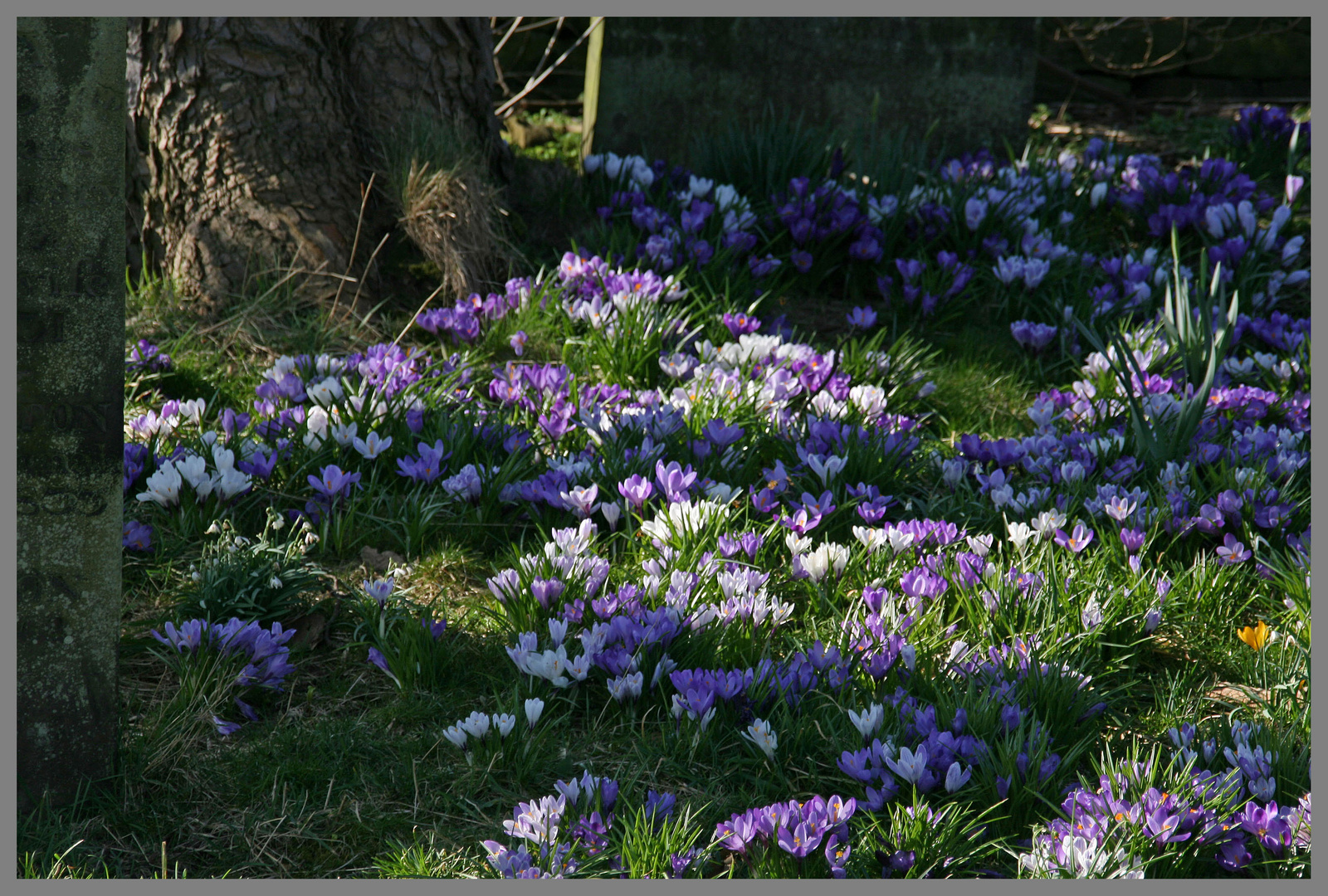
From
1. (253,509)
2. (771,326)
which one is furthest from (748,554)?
(771,326)

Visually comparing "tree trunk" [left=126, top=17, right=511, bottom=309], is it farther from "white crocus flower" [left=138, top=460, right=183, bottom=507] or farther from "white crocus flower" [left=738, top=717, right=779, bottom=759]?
"white crocus flower" [left=738, top=717, right=779, bottom=759]

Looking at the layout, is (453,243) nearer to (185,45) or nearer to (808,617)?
(185,45)

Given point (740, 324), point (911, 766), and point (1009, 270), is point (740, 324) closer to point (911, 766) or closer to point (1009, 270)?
point (1009, 270)

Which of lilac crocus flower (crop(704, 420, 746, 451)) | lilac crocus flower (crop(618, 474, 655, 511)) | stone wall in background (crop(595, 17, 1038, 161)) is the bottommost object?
lilac crocus flower (crop(618, 474, 655, 511))

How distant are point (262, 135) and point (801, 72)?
2.84 meters

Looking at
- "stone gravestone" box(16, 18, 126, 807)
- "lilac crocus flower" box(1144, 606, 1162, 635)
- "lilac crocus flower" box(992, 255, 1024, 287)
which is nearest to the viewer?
"stone gravestone" box(16, 18, 126, 807)

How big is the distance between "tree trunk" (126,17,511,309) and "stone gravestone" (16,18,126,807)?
6.84 feet

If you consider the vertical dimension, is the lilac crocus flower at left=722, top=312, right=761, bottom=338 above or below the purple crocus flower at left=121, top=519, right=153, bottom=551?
above

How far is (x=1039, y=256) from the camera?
14.4 ft

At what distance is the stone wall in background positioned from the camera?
5.49 m

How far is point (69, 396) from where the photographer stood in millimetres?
1816

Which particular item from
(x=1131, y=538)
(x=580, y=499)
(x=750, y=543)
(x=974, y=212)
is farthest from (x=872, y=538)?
(x=974, y=212)

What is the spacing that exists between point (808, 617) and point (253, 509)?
57.1 inches

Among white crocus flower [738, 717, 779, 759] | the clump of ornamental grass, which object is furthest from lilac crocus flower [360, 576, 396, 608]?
the clump of ornamental grass
